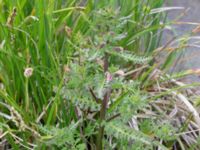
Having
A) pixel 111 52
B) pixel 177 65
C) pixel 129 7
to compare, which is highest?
pixel 111 52

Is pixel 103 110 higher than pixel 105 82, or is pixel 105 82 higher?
pixel 105 82

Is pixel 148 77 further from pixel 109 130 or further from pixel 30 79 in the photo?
pixel 109 130

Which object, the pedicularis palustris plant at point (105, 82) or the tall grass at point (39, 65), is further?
the tall grass at point (39, 65)

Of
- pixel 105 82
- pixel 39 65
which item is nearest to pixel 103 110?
pixel 105 82

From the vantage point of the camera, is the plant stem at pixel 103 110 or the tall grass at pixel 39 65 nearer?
the plant stem at pixel 103 110

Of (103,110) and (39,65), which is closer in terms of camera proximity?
(103,110)

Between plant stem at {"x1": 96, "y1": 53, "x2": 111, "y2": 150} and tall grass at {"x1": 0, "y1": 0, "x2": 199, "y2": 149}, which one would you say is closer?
plant stem at {"x1": 96, "y1": 53, "x2": 111, "y2": 150}

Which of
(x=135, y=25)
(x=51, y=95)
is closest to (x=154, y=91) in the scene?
(x=135, y=25)

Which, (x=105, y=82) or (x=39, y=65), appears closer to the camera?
(x=105, y=82)

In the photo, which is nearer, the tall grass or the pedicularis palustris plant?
the pedicularis palustris plant

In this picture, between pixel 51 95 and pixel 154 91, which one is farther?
pixel 154 91

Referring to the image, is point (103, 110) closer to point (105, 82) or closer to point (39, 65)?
point (105, 82)

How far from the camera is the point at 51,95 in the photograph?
141cm

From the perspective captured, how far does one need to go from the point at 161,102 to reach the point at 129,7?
1.19 ft
